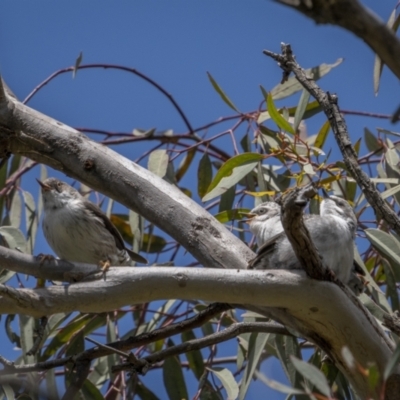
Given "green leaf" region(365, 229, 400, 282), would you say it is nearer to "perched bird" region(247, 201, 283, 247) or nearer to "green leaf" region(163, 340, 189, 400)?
"perched bird" region(247, 201, 283, 247)

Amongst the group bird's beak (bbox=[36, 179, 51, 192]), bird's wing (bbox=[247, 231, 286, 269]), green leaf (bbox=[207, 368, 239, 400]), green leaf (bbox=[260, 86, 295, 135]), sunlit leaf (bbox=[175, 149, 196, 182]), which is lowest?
green leaf (bbox=[207, 368, 239, 400])

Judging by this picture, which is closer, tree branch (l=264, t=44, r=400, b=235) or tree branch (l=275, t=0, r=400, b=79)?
tree branch (l=275, t=0, r=400, b=79)

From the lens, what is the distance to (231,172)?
3.29 m

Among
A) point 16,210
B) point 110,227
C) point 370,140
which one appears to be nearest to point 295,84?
point 370,140

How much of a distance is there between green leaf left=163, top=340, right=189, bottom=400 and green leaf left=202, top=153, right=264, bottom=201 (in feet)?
2.74

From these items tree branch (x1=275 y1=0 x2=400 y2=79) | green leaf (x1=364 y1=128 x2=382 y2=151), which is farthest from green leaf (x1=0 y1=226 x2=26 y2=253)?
tree branch (x1=275 y1=0 x2=400 y2=79)

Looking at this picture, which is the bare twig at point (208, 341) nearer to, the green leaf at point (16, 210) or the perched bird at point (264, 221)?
the perched bird at point (264, 221)

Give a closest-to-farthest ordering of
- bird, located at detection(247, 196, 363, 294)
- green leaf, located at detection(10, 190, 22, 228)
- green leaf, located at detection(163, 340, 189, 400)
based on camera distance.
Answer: bird, located at detection(247, 196, 363, 294) < green leaf, located at detection(163, 340, 189, 400) < green leaf, located at detection(10, 190, 22, 228)

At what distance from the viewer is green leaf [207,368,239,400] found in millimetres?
3158

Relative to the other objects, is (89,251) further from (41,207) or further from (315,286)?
(315,286)

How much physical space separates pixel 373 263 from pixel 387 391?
1.31 meters

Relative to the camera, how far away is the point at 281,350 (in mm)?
3258

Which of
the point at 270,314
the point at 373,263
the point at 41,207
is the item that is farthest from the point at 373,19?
the point at 41,207

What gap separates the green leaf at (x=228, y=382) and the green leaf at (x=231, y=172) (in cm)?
71
